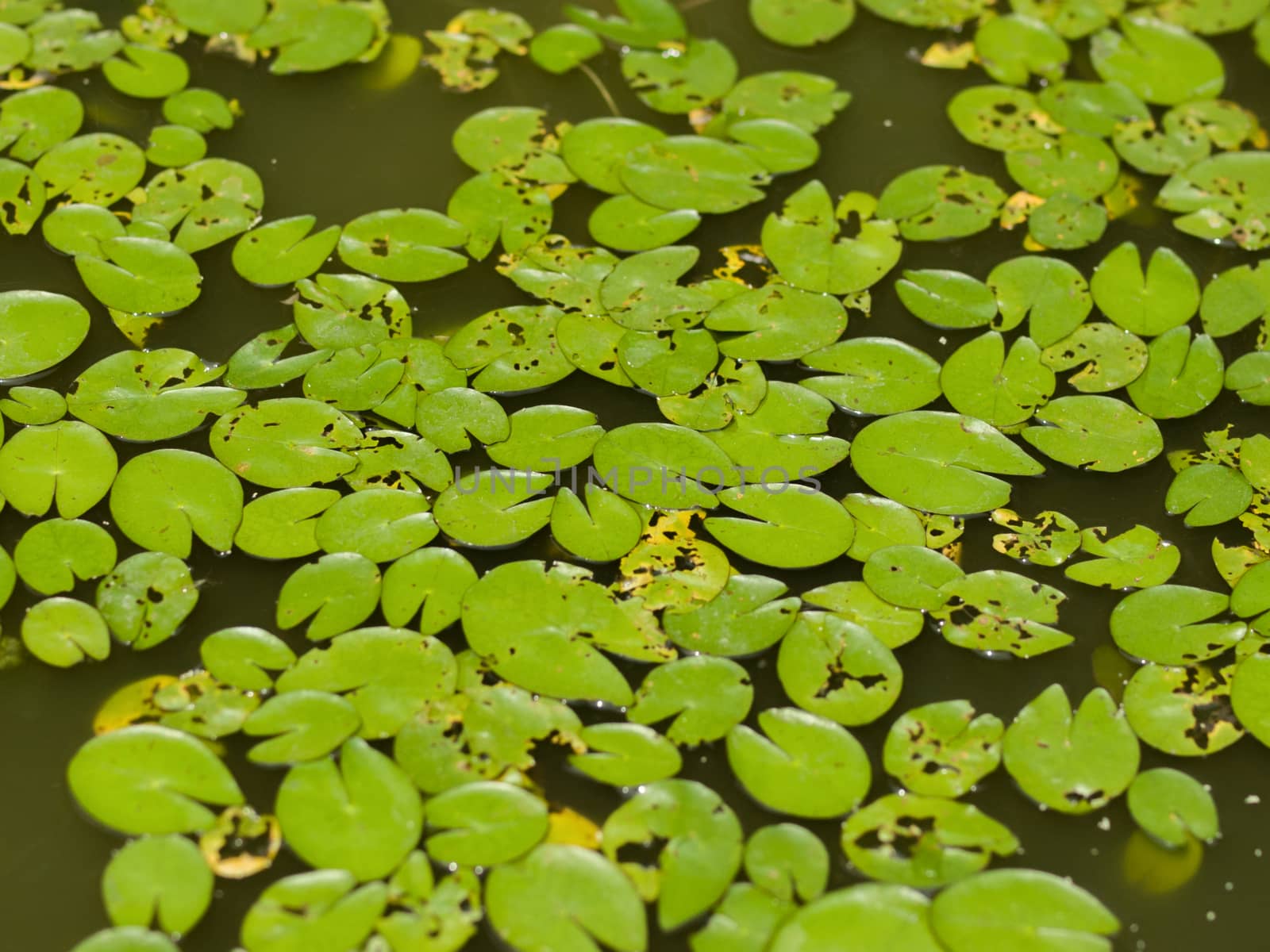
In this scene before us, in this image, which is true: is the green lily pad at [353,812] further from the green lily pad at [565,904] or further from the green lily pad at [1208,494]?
the green lily pad at [1208,494]

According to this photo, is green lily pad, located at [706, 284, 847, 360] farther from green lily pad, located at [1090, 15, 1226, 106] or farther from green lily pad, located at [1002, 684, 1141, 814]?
green lily pad, located at [1090, 15, 1226, 106]

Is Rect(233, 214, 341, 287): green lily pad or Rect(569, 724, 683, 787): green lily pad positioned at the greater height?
Rect(233, 214, 341, 287): green lily pad

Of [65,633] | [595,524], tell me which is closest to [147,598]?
[65,633]

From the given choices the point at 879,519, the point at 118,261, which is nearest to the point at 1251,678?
the point at 879,519

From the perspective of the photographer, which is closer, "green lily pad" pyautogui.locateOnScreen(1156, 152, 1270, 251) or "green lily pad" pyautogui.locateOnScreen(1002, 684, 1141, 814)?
"green lily pad" pyautogui.locateOnScreen(1002, 684, 1141, 814)

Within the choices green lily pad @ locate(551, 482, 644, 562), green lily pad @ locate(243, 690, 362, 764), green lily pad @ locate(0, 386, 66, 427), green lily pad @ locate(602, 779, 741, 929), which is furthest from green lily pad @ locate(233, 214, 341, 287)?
green lily pad @ locate(602, 779, 741, 929)

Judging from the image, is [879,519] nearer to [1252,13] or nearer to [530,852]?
[530,852]

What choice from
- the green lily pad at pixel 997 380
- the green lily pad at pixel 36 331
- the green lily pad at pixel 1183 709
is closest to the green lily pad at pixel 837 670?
the green lily pad at pixel 1183 709
